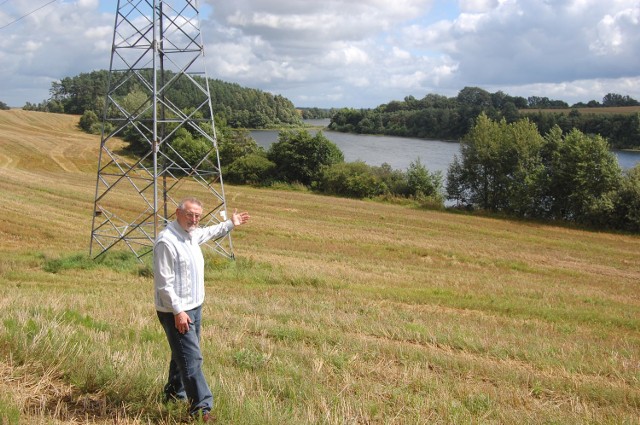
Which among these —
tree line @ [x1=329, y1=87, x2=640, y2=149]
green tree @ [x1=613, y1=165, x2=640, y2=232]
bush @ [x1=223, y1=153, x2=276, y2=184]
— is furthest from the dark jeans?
tree line @ [x1=329, y1=87, x2=640, y2=149]

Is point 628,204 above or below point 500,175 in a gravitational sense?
below

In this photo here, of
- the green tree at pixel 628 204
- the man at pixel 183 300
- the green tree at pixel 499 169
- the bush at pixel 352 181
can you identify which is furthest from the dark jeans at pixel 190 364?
the bush at pixel 352 181

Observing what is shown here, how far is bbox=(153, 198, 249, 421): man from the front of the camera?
4754 millimetres

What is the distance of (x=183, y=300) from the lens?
16.0 feet

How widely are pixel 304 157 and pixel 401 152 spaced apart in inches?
1151

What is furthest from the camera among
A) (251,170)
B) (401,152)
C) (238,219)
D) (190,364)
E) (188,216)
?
(401,152)

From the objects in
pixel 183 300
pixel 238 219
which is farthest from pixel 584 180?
pixel 183 300

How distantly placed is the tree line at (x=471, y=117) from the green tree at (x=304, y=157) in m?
20.8

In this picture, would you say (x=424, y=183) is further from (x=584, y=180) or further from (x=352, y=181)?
(x=584, y=180)

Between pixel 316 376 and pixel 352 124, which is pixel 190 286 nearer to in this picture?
pixel 316 376

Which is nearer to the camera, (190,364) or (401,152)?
(190,364)

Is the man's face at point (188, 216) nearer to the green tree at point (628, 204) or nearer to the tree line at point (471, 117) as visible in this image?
the green tree at point (628, 204)

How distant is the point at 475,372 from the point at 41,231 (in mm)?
19873

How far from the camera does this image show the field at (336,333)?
5129 millimetres
